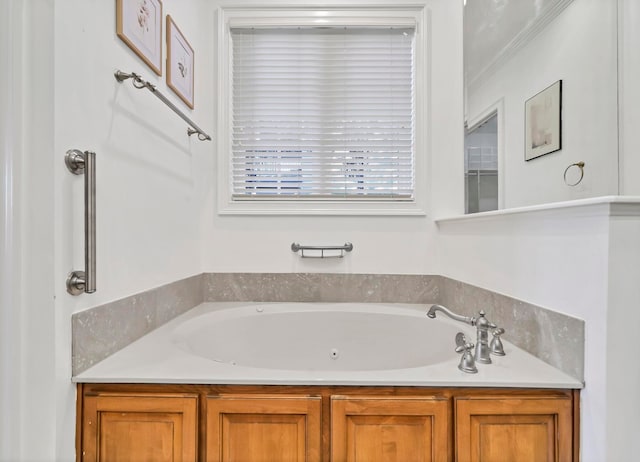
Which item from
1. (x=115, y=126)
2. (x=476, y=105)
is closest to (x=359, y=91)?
(x=476, y=105)

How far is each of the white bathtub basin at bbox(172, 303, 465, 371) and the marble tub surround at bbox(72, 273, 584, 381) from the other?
0.12m

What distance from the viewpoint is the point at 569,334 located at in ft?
2.84

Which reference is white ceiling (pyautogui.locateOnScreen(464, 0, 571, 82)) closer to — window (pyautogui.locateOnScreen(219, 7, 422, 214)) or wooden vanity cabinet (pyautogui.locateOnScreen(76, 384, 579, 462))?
window (pyautogui.locateOnScreen(219, 7, 422, 214))

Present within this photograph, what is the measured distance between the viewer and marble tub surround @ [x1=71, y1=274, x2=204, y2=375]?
0.87 m

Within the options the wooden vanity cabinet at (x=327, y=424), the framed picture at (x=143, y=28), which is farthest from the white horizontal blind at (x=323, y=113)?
the wooden vanity cabinet at (x=327, y=424)

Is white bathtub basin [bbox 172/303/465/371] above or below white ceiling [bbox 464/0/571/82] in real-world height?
below

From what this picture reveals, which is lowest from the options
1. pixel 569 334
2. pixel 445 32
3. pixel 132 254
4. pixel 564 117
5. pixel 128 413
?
pixel 128 413

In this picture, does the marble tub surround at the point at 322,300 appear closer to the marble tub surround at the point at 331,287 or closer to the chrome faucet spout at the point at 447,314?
the marble tub surround at the point at 331,287

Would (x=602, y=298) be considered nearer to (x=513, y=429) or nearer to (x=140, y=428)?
(x=513, y=429)

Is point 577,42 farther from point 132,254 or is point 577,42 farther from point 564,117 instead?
point 132,254

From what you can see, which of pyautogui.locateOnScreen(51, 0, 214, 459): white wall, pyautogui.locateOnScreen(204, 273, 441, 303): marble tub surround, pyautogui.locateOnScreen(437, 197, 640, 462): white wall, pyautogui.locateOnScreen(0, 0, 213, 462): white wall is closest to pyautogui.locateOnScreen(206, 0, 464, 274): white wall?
pyautogui.locateOnScreen(204, 273, 441, 303): marble tub surround

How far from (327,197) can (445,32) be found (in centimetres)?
115

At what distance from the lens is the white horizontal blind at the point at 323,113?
1828 mm

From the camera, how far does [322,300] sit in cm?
180
